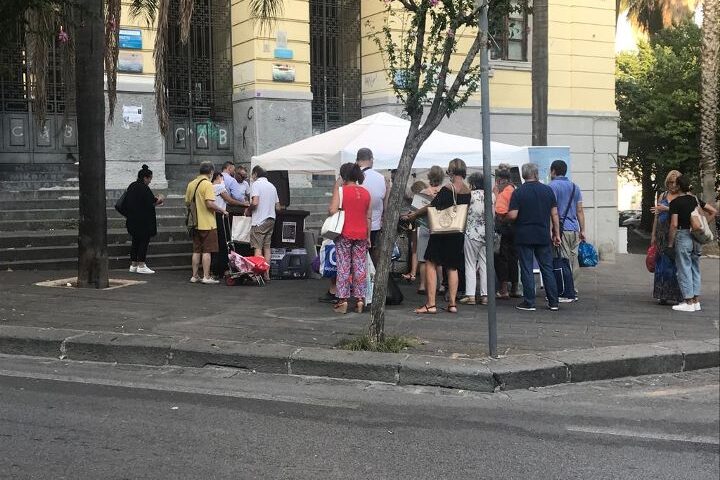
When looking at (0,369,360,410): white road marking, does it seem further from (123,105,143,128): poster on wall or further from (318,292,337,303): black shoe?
(123,105,143,128): poster on wall

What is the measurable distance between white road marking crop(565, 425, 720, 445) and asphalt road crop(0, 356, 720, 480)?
14 mm

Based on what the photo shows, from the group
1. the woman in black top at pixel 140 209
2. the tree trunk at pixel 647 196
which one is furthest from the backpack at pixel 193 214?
the tree trunk at pixel 647 196

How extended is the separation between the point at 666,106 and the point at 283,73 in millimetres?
16321

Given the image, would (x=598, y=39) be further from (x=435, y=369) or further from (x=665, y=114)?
(x=435, y=369)

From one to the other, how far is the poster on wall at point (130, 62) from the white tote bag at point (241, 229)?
242 inches

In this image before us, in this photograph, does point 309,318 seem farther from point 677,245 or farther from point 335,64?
point 335,64

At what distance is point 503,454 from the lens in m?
4.94

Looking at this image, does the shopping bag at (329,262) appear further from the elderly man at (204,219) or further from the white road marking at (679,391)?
the white road marking at (679,391)

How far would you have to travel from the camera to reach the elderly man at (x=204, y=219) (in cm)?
1178

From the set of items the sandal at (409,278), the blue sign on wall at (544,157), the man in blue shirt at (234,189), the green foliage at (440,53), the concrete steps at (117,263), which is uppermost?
the green foliage at (440,53)

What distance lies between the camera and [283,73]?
59.4 ft

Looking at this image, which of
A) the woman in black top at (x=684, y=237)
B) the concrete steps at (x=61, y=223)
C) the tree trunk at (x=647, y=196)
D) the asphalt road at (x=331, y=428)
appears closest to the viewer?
the asphalt road at (x=331, y=428)

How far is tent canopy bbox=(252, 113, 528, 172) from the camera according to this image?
37.4 ft

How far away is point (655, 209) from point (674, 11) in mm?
26051
